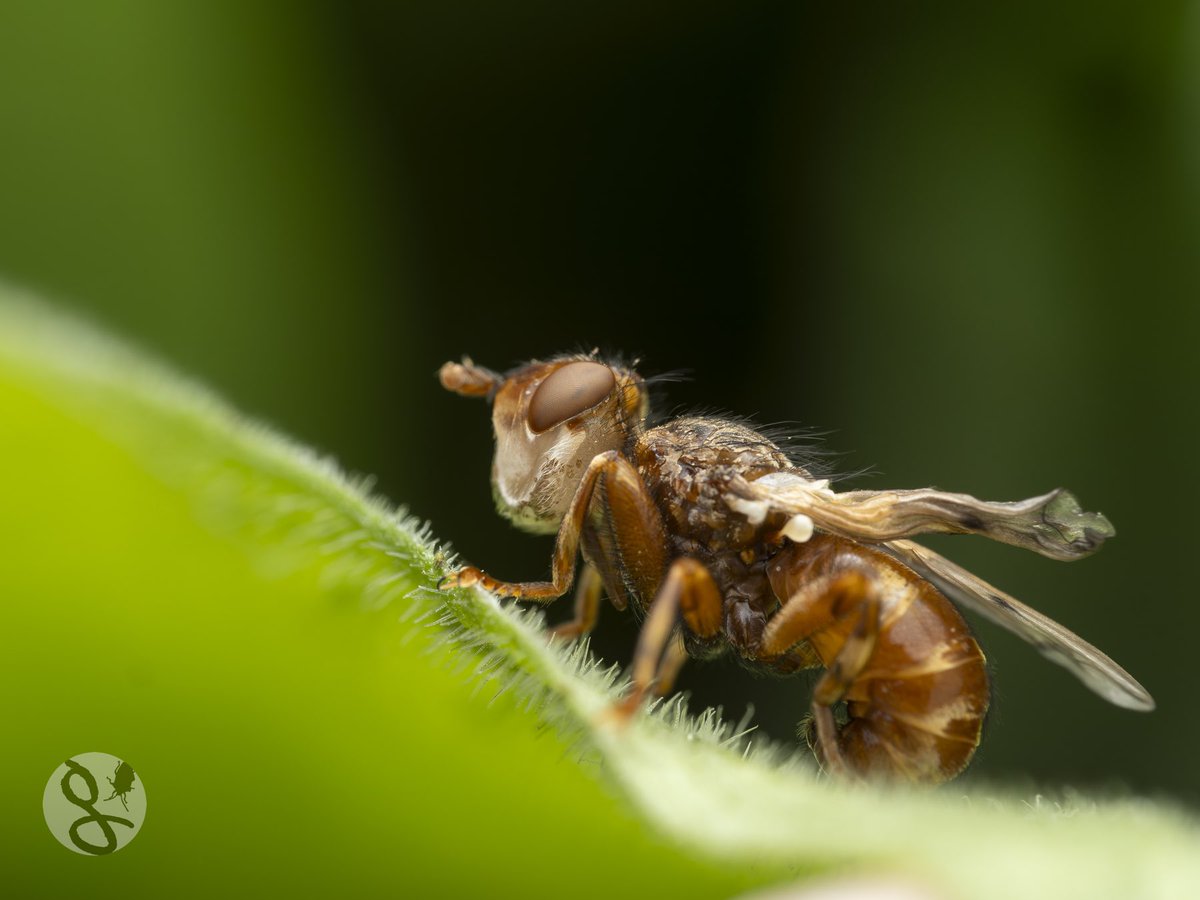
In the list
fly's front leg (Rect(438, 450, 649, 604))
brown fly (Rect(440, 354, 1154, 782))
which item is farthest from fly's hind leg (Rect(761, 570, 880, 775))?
fly's front leg (Rect(438, 450, 649, 604))

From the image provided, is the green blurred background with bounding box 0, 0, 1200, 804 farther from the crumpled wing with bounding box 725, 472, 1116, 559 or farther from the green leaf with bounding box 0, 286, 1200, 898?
the green leaf with bounding box 0, 286, 1200, 898

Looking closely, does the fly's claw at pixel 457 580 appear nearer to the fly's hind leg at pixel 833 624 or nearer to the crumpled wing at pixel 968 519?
the fly's hind leg at pixel 833 624

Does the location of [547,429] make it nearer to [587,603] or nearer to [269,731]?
[587,603]

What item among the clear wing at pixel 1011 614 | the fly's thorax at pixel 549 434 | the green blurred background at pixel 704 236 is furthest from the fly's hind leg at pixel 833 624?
the green blurred background at pixel 704 236

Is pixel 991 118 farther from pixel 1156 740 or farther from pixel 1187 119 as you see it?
pixel 1156 740

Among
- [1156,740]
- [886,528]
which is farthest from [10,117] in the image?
[1156,740]

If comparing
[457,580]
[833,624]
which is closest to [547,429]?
[833,624]
